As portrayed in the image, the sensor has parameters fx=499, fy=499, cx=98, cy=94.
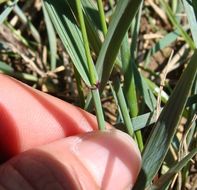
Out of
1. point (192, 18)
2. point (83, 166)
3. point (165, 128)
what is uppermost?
point (192, 18)

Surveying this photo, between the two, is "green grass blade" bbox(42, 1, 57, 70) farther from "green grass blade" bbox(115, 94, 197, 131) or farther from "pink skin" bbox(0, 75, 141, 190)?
"green grass blade" bbox(115, 94, 197, 131)

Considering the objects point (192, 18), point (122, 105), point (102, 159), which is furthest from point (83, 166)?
point (192, 18)

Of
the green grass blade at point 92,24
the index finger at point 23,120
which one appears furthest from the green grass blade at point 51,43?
the green grass blade at point 92,24

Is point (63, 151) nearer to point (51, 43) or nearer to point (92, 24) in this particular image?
point (92, 24)

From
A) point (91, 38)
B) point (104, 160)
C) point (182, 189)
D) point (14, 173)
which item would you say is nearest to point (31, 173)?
point (14, 173)

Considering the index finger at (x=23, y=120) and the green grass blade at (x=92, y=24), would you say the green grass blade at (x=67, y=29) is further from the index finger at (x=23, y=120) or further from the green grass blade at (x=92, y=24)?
the index finger at (x=23, y=120)

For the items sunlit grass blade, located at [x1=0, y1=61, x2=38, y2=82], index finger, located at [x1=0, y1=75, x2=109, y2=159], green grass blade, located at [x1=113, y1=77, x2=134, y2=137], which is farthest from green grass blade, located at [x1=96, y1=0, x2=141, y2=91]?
sunlit grass blade, located at [x1=0, y1=61, x2=38, y2=82]

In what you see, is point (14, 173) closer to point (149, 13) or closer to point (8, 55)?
point (8, 55)
